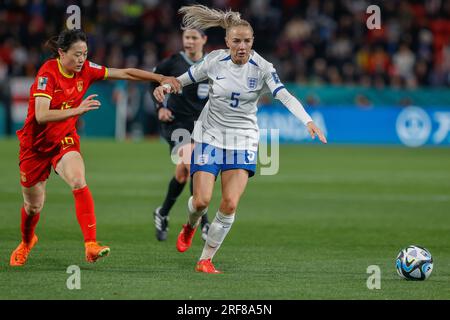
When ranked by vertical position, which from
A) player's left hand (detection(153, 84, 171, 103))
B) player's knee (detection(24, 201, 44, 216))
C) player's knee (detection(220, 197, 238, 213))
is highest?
player's left hand (detection(153, 84, 171, 103))

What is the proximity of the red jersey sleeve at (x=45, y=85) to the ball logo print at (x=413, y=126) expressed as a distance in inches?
766

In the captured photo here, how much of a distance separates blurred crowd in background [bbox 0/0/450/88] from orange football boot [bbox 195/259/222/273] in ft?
67.9

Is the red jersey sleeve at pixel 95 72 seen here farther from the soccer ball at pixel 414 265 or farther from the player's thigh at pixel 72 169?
the soccer ball at pixel 414 265

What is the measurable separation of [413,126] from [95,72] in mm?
19455

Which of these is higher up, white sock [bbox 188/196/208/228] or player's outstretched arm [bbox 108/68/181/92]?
player's outstretched arm [bbox 108/68/181/92]

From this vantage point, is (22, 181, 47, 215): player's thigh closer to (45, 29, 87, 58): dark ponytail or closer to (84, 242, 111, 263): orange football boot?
(84, 242, 111, 263): orange football boot

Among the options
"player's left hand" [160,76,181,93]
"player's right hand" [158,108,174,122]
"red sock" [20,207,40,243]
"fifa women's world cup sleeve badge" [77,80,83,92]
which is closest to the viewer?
"fifa women's world cup sleeve badge" [77,80,83,92]

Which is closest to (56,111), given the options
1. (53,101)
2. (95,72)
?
(53,101)

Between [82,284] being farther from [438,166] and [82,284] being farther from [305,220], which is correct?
[438,166]

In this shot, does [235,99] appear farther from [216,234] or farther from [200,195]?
[216,234]

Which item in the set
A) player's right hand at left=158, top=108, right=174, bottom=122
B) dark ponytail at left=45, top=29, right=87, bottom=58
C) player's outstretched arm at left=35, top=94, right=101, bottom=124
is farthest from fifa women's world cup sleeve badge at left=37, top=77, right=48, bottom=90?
player's right hand at left=158, top=108, right=174, bottom=122

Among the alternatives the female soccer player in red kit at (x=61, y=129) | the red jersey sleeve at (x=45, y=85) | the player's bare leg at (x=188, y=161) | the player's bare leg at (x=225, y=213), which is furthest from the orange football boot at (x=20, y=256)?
the player's bare leg at (x=188, y=161)

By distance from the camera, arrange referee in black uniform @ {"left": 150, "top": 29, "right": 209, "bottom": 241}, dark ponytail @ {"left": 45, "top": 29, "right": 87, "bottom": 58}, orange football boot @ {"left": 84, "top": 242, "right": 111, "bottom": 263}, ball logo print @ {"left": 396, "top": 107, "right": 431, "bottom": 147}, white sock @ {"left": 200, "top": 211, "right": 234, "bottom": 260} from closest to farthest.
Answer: orange football boot @ {"left": 84, "top": 242, "right": 111, "bottom": 263}
dark ponytail @ {"left": 45, "top": 29, "right": 87, "bottom": 58}
white sock @ {"left": 200, "top": 211, "right": 234, "bottom": 260}
referee in black uniform @ {"left": 150, "top": 29, "right": 209, "bottom": 241}
ball logo print @ {"left": 396, "top": 107, "right": 431, "bottom": 147}

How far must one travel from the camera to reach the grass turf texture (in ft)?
24.5
